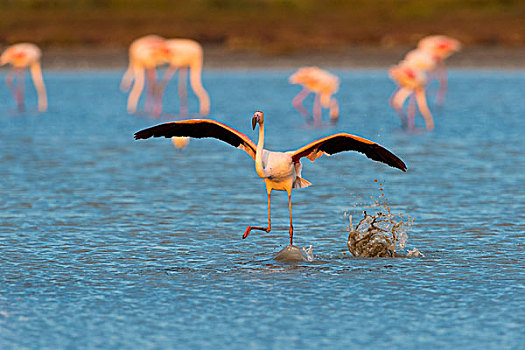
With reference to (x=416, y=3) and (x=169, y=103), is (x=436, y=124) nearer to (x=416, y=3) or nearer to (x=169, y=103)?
(x=169, y=103)

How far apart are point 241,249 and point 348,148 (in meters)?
1.28

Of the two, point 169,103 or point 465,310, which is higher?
point 169,103

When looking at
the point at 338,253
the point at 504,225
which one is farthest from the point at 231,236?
the point at 504,225

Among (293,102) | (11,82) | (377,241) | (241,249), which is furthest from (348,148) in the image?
(11,82)

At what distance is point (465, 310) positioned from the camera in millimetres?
6660

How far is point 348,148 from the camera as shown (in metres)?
8.41

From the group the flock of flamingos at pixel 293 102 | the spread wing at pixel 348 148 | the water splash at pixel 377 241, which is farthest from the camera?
the water splash at pixel 377 241

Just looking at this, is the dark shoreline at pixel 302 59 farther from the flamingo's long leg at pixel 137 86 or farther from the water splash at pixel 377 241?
the water splash at pixel 377 241

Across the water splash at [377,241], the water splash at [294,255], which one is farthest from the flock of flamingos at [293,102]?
the water splash at [377,241]

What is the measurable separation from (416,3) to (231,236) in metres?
47.6

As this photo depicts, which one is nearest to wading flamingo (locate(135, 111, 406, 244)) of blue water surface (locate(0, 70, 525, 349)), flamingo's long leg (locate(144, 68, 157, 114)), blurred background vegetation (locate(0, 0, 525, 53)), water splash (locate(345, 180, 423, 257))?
water splash (locate(345, 180, 423, 257))

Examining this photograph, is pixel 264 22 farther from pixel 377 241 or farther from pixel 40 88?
pixel 377 241

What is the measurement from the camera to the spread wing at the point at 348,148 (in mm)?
8164

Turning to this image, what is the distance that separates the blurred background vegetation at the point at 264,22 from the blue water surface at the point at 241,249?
78.4 feet
